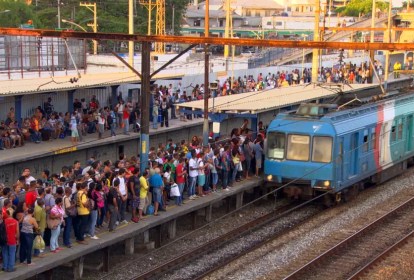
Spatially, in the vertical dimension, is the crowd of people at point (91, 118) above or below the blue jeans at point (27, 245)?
above

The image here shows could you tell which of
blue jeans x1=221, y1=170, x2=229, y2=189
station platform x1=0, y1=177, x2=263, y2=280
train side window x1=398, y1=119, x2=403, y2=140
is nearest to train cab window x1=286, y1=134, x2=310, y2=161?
station platform x1=0, y1=177, x2=263, y2=280

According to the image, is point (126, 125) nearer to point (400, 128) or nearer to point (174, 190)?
point (400, 128)

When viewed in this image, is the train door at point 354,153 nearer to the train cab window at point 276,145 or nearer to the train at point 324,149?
the train at point 324,149

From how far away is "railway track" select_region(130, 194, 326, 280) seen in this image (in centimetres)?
1711

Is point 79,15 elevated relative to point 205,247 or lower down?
elevated

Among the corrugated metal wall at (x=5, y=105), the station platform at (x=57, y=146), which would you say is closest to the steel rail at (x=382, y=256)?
the station platform at (x=57, y=146)

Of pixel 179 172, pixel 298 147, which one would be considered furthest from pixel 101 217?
pixel 298 147

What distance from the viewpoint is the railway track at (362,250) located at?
17391 millimetres

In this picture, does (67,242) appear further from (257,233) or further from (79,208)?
(257,233)

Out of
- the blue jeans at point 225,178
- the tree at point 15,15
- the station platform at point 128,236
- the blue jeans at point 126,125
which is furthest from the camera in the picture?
the tree at point 15,15

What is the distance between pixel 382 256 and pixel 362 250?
3.16ft

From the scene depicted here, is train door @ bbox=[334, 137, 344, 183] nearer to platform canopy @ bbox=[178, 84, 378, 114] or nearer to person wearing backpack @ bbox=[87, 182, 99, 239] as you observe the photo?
platform canopy @ bbox=[178, 84, 378, 114]

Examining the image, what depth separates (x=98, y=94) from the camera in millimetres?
34125

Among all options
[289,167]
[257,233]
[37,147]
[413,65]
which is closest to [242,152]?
[289,167]
